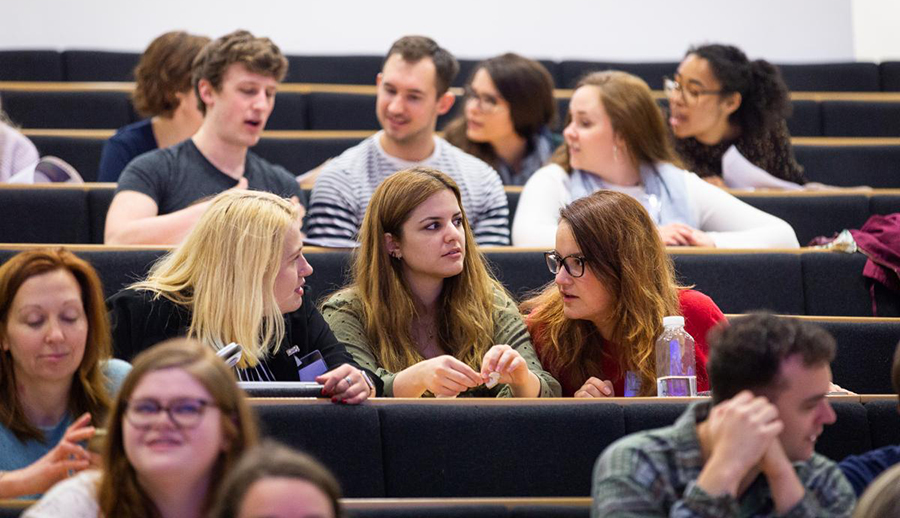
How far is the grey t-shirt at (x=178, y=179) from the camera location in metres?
2.24

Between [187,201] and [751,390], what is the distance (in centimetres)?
134

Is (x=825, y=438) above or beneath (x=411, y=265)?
beneath

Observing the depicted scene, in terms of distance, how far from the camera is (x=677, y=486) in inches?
45.5

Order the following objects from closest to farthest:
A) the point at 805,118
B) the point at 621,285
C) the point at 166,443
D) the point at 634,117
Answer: the point at 166,443 → the point at 621,285 → the point at 634,117 → the point at 805,118

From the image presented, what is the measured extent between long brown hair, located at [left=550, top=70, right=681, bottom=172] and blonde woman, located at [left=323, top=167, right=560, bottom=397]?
610 millimetres

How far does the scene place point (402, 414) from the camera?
149cm

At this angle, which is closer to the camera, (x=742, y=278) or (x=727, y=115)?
(x=742, y=278)

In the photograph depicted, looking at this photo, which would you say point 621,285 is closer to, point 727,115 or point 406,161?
Result: point 406,161

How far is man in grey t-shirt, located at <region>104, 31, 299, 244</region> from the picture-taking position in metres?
2.22

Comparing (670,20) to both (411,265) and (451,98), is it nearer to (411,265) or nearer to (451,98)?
(451,98)

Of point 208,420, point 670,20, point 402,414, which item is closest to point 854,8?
point 670,20

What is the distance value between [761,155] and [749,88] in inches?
6.5

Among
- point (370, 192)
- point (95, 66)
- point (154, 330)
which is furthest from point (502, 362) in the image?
point (95, 66)

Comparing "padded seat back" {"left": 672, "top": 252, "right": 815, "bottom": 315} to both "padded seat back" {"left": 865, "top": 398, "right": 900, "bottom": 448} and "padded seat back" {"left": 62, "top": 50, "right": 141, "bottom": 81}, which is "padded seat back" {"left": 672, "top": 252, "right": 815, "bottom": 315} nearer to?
"padded seat back" {"left": 865, "top": 398, "right": 900, "bottom": 448}
